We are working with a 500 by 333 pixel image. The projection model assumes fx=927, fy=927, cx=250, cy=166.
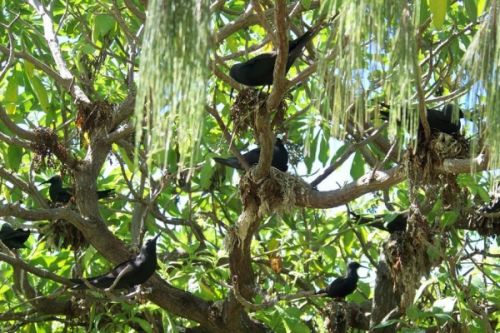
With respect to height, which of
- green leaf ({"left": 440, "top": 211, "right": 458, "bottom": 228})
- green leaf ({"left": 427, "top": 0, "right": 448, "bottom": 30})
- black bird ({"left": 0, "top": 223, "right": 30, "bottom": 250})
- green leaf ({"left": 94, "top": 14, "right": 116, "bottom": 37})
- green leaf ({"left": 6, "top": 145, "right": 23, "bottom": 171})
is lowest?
green leaf ({"left": 440, "top": 211, "right": 458, "bottom": 228})

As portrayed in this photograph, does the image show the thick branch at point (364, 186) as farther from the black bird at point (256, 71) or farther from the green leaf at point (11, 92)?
the green leaf at point (11, 92)

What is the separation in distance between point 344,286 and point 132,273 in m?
1.59

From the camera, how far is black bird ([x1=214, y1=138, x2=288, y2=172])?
5.41 metres

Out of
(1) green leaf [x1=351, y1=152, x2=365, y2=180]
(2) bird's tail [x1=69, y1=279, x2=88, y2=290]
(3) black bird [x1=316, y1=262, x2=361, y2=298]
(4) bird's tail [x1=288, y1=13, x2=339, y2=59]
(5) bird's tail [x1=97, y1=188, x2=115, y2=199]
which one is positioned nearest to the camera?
(4) bird's tail [x1=288, y1=13, x2=339, y2=59]

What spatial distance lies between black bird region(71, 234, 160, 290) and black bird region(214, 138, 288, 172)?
2.16 ft

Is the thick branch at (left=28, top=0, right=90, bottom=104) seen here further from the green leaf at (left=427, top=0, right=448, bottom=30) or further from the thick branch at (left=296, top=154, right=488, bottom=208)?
the green leaf at (left=427, top=0, right=448, bottom=30)

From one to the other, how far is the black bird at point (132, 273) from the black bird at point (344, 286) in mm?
1300

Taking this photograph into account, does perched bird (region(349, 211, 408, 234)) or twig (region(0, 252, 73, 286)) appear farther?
perched bird (region(349, 211, 408, 234))

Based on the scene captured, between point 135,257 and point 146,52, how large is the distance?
3478 mm

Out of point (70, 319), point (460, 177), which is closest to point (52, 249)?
point (70, 319)

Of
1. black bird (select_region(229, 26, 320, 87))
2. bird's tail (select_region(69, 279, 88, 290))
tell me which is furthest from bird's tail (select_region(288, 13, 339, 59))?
bird's tail (select_region(69, 279, 88, 290))

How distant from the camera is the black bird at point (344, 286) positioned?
5.93 m

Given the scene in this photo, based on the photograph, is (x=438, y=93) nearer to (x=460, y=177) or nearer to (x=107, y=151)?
(x=460, y=177)

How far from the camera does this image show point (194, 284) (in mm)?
5418
